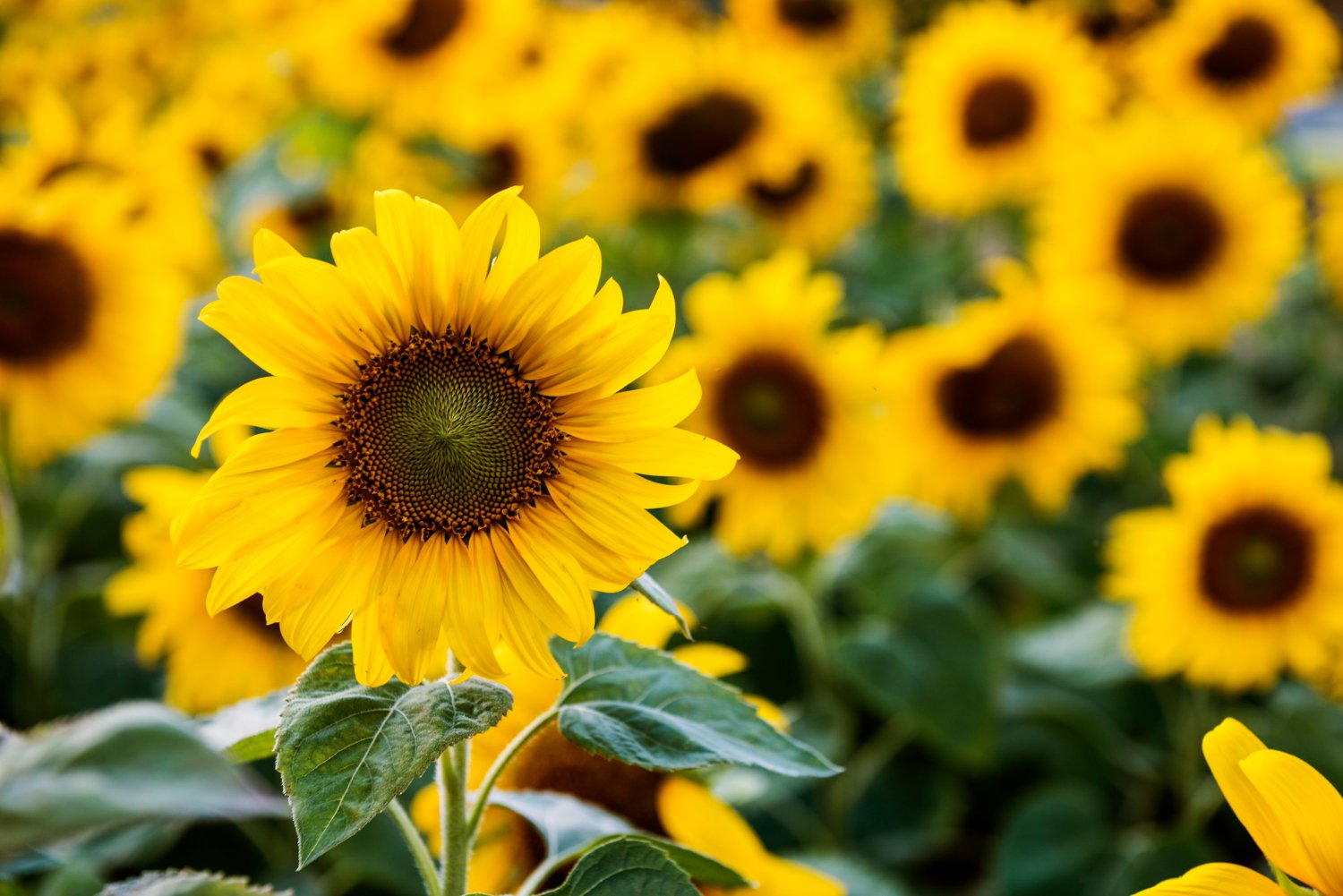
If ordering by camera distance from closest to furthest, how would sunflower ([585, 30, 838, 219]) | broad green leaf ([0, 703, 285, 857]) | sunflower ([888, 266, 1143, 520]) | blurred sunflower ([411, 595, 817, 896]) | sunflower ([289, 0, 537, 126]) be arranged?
broad green leaf ([0, 703, 285, 857])
blurred sunflower ([411, 595, 817, 896])
sunflower ([888, 266, 1143, 520])
sunflower ([289, 0, 537, 126])
sunflower ([585, 30, 838, 219])

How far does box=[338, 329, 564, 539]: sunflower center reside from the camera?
28.7 inches

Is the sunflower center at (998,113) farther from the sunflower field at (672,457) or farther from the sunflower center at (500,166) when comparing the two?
the sunflower center at (500,166)

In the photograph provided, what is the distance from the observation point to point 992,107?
2727 mm

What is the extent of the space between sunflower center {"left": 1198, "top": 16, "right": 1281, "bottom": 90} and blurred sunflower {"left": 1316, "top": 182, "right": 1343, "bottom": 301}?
367 mm

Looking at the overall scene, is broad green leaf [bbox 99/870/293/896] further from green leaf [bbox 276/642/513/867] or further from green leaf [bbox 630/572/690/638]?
green leaf [bbox 630/572/690/638]

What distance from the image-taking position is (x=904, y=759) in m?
1.94

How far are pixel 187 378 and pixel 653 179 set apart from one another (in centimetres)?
101

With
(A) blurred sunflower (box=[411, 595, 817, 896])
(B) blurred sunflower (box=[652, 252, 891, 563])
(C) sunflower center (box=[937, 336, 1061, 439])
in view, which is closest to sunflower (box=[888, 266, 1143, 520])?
(C) sunflower center (box=[937, 336, 1061, 439])

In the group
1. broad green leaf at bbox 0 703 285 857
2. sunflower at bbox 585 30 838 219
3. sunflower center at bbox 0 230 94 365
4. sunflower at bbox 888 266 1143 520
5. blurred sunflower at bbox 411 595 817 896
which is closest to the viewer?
broad green leaf at bbox 0 703 285 857

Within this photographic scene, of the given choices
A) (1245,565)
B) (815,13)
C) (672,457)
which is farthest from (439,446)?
(815,13)

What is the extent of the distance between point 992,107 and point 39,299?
6.36ft

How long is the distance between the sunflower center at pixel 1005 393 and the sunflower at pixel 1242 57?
1269 mm

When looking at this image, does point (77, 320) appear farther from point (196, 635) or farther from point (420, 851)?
point (420, 851)

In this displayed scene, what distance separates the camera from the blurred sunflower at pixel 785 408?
5.75ft
